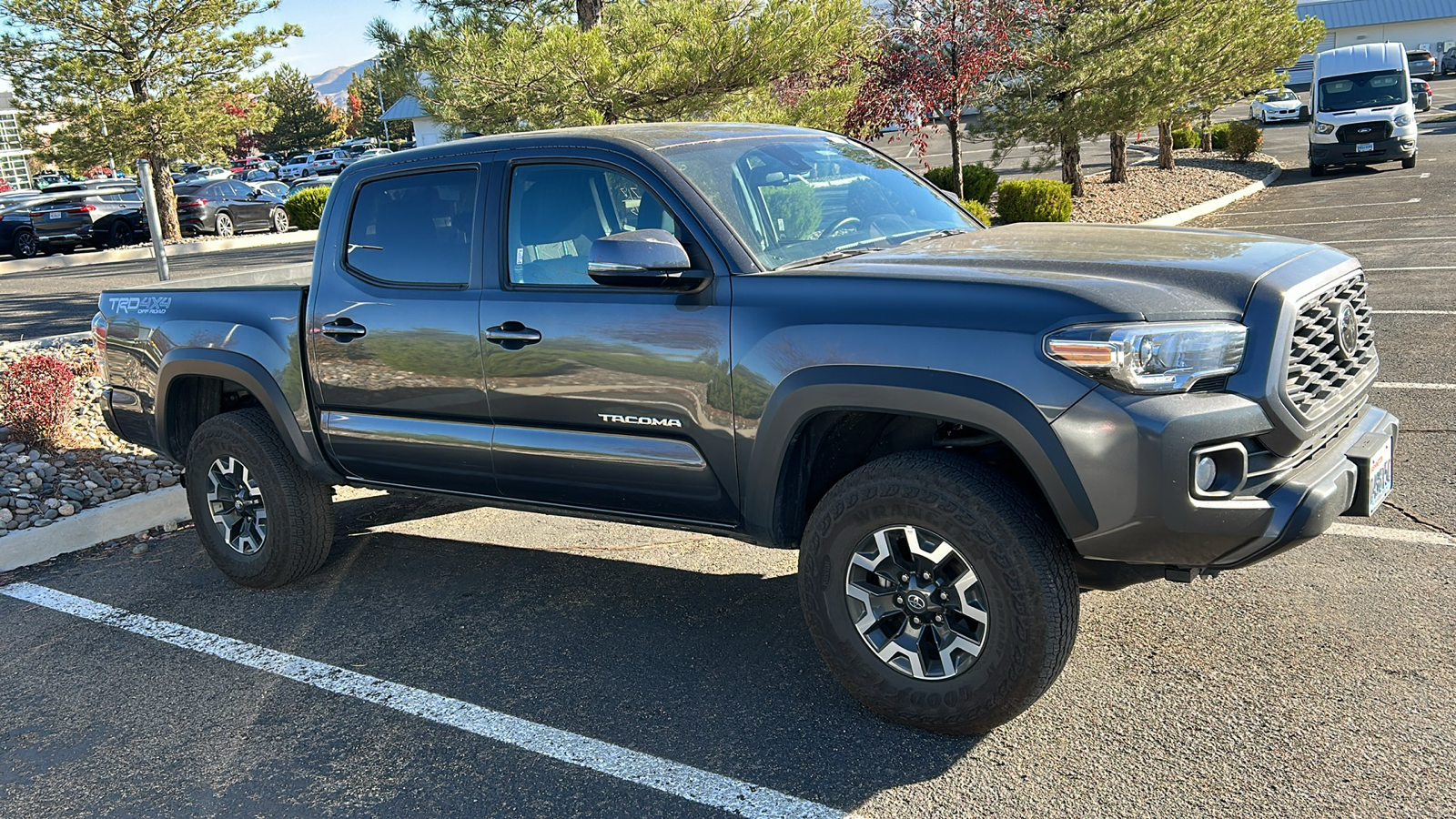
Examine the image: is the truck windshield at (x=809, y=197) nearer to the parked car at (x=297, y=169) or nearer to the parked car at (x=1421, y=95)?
the parked car at (x=1421, y=95)

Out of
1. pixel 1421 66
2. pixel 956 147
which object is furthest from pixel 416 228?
pixel 1421 66

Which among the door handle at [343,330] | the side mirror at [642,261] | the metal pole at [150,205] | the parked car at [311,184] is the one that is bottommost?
the door handle at [343,330]

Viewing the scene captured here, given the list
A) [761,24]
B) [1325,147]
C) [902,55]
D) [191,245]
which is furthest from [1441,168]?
[191,245]

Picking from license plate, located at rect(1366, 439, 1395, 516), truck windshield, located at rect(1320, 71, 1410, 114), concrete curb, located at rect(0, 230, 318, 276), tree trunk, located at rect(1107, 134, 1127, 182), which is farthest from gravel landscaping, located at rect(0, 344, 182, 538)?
truck windshield, located at rect(1320, 71, 1410, 114)

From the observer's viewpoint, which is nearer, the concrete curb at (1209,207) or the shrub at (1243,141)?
the concrete curb at (1209,207)

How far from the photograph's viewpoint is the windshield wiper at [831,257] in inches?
152

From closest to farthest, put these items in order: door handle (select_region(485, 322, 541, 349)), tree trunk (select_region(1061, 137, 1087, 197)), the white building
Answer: door handle (select_region(485, 322, 541, 349))
tree trunk (select_region(1061, 137, 1087, 197))
the white building

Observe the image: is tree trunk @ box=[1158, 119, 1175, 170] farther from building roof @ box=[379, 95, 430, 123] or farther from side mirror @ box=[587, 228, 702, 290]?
building roof @ box=[379, 95, 430, 123]

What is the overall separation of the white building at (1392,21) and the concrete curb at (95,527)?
256 ft

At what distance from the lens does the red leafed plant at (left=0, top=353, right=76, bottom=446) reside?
22.8ft

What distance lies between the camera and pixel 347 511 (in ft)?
21.3

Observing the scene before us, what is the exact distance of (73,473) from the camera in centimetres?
668

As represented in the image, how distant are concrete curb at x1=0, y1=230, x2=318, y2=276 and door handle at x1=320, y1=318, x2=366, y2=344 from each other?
1857cm

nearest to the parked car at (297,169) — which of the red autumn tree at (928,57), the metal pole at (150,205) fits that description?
the red autumn tree at (928,57)
